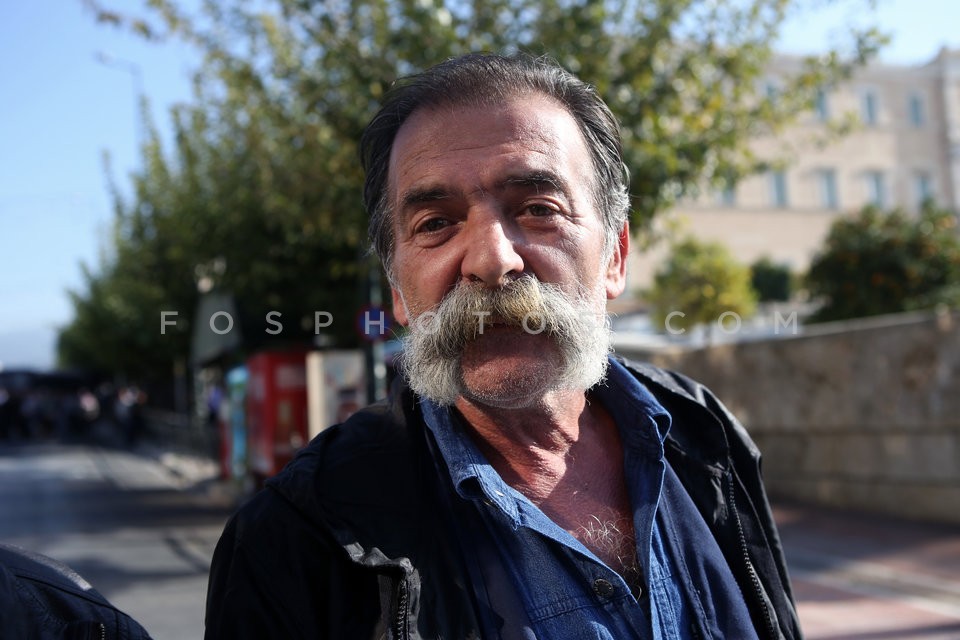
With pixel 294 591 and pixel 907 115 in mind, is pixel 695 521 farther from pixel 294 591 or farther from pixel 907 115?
pixel 907 115

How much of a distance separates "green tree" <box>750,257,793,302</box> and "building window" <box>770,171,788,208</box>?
6430mm

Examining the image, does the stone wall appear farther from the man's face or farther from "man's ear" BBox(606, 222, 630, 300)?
the man's face

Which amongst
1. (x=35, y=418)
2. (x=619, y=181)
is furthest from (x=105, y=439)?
(x=619, y=181)

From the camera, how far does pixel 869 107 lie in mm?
37250

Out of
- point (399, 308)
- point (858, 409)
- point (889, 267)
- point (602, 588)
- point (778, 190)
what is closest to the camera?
point (602, 588)

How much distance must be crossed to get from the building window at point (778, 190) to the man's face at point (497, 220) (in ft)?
121

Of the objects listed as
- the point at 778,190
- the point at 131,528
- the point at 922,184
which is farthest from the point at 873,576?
the point at 922,184

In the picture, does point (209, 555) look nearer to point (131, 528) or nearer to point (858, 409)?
point (131, 528)

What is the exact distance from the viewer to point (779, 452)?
10.7 metres

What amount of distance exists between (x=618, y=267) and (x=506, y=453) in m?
0.52

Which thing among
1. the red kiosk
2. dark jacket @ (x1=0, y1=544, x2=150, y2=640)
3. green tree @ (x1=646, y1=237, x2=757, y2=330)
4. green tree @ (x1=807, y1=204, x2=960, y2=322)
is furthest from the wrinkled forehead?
green tree @ (x1=646, y1=237, x2=757, y2=330)

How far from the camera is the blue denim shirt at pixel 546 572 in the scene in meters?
1.53

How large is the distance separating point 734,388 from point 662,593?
1007cm

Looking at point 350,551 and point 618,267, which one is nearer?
point 350,551
